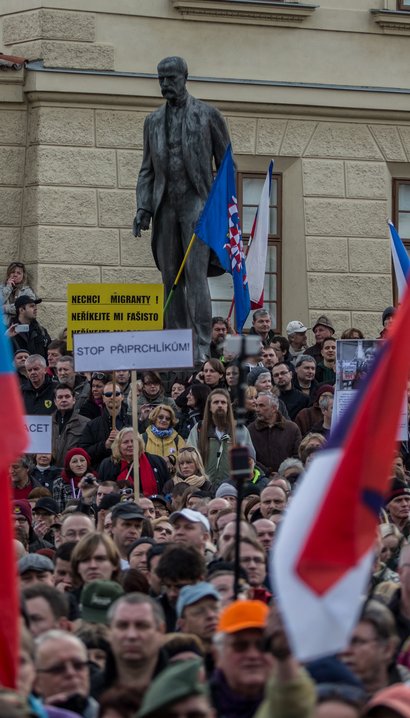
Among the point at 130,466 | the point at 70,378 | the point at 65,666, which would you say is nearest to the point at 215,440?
the point at 130,466

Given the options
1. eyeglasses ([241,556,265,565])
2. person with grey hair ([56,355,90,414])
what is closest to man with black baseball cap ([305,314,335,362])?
person with grey hair ([56,355,90,414])

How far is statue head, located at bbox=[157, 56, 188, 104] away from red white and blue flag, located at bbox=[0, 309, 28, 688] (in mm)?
10566

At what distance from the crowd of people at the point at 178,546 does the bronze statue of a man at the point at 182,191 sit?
32cm

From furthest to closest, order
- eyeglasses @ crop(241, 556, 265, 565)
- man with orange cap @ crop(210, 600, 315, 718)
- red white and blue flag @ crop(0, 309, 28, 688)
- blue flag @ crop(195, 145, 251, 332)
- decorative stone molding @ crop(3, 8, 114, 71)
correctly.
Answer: decorative stone molding @ crop(3, 8, 114, 71), blue flag @ crop(195, 145, 251, 332), eyeglasses @ crop(241, 556, 265, 565), man with orange cap @ crop(210, 600, 315, 718), red white and blue flag @ crop(0, 309, 28, 688)

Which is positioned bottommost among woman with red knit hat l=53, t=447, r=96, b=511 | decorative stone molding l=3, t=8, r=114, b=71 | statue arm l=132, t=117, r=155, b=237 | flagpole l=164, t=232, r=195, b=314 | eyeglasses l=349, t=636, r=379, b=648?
eyeglasses l=349, t=636, r=379, b=648

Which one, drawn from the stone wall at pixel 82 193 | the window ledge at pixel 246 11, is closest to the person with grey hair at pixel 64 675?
the stone wall at pixel 82 193

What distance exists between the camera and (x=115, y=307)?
625 inches

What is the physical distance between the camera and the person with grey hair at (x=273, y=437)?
16234 mm

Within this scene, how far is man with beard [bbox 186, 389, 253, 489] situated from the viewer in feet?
51.4

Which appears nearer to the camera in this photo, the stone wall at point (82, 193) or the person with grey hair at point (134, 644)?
the person with grey hair at point (134, 644)

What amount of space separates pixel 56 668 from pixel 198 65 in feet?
55.3

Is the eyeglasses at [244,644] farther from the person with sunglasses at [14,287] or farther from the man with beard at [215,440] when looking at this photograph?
the person with sunglasses at [14,287]

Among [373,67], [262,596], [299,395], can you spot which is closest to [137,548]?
[262,596]

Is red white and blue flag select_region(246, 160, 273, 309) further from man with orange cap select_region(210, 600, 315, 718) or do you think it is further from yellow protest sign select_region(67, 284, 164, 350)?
man with orange cap select_region(210, 600, 315, 718)
